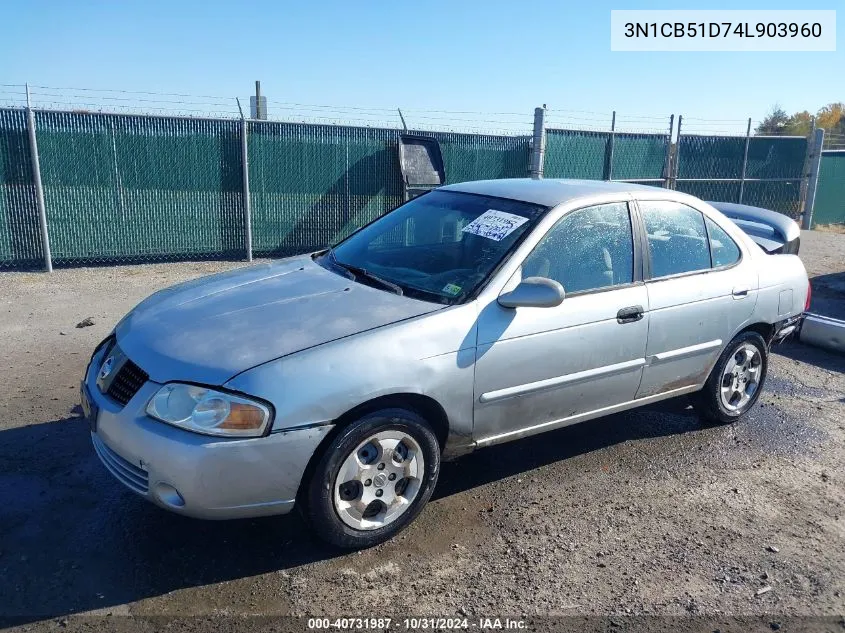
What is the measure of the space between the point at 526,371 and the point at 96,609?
7.47 feet

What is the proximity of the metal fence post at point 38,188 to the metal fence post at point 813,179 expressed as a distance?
1555 cm

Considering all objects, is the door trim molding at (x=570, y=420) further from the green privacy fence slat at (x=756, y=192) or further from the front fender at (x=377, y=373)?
the green privacy fence slat at (x=756, y=192)

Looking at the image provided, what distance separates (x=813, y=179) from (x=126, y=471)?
1705 cm

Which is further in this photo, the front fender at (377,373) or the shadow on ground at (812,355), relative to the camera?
the shadow on ground at (812,355)

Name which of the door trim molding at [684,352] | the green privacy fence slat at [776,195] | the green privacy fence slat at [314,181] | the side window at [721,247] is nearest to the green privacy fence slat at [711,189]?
the green privacy fence slat at [776,195]

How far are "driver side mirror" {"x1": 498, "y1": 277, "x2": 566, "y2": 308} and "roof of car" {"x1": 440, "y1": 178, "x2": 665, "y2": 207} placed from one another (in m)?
0.71

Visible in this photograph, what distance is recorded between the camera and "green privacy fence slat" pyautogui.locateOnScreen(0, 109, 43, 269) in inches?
354

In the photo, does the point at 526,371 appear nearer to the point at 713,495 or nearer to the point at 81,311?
the point at 713,495

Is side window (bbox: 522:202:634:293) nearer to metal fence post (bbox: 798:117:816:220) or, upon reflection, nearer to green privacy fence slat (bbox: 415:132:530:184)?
green privacy fence slat (bbox: 415:132:530:184)

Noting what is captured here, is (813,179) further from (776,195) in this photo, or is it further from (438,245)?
(438,245)

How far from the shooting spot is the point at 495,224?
13.5 ft

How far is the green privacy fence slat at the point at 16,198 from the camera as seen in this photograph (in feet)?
29.5

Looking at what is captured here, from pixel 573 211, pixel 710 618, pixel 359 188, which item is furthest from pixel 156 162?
pixel 710 618

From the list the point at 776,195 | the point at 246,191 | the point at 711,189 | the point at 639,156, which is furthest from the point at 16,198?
the point at 776,195
